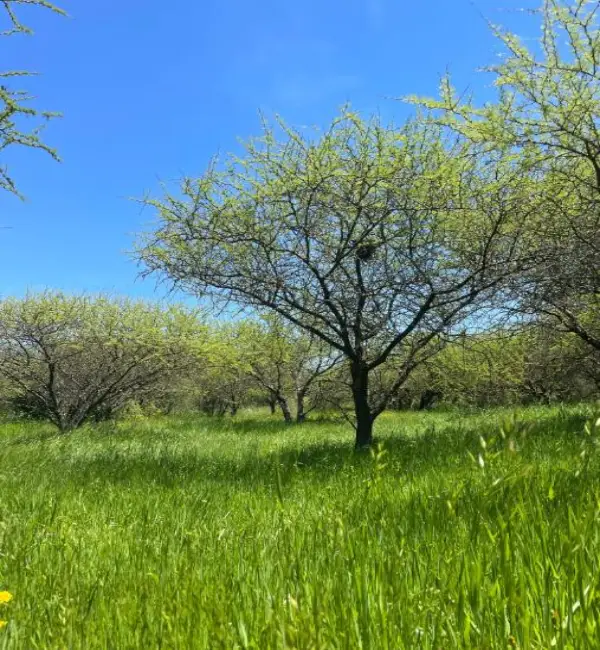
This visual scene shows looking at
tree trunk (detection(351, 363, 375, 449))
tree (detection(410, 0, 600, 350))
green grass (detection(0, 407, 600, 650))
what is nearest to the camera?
green grass (detection(0, 407, 600, 650))

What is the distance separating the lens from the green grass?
1295mm

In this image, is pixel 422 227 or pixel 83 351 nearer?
pixel 422 227

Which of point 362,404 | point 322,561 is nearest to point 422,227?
point 362,404

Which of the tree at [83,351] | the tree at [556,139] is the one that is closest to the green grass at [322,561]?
the tree at [556,139]

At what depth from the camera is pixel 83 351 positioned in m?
14.6

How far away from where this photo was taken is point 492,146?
602 cm

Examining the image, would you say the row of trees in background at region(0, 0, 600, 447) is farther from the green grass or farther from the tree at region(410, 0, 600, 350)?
the green grass

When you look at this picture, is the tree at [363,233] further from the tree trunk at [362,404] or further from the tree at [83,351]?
the tree at [83,351]

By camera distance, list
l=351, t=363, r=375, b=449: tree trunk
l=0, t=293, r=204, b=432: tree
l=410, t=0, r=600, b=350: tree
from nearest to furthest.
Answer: l=410, t=0, r=600, b=350: tree → l=351, t=363, r=375, b=449: tree trunk → l=0, t=293, r=204, b=432: tree

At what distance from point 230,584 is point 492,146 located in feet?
19.2

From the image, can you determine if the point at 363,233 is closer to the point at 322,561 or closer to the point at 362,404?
the point at 362,404

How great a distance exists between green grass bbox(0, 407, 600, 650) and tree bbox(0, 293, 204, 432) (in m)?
10.0

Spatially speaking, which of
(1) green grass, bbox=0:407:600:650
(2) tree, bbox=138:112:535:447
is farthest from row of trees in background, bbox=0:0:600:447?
(1) green grass, bbox=0:407:600:650

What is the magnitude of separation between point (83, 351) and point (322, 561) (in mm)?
14277
